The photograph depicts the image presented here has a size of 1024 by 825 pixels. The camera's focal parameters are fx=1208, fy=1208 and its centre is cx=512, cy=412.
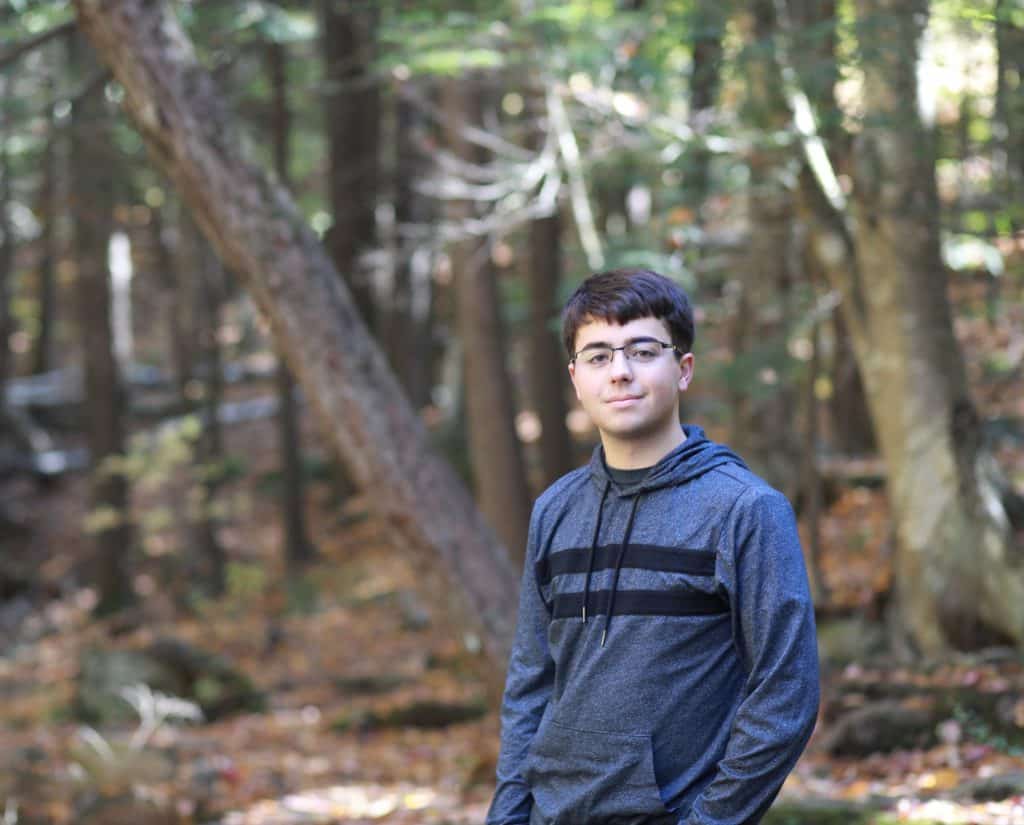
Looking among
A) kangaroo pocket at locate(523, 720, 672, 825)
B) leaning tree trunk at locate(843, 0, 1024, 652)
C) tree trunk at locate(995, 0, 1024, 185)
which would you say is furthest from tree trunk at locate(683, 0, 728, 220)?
kangaroo pocket at locate(523, 720, 672, 825)

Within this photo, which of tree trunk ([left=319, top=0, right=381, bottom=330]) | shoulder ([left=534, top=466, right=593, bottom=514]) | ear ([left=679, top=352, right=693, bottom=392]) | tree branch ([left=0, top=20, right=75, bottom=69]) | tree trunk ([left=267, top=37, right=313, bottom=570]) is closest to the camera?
ear ([left=679, top=352, right=693, bottom=392])

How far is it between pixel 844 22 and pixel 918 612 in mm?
4128

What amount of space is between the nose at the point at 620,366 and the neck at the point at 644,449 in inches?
6.1

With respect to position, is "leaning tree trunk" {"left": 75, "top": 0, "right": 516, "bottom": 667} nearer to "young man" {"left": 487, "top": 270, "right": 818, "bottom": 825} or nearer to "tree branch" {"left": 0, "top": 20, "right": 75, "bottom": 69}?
"tree branch" {"left": 0, "top": 20, "right": 75, "bottom": 69}

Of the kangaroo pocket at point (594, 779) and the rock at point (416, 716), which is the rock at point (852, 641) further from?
the kangaroo pocket at point (594, 779)

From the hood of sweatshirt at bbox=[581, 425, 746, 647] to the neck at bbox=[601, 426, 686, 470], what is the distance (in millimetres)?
23

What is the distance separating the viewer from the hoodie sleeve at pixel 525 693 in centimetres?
288

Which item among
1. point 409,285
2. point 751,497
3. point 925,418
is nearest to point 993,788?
point 751,497

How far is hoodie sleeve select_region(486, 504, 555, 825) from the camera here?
2883 millimetres

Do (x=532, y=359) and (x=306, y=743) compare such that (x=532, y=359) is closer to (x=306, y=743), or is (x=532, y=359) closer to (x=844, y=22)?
(x=306, y=743)

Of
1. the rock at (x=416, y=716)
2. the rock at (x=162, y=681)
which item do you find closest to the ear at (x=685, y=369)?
the rock at (x=416, y=716)

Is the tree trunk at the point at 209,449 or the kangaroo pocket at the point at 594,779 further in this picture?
the tree trunk at the point at 209,449

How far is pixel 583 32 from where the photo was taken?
9547 millimetres

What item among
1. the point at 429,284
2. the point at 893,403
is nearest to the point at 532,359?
the point at 893,403
